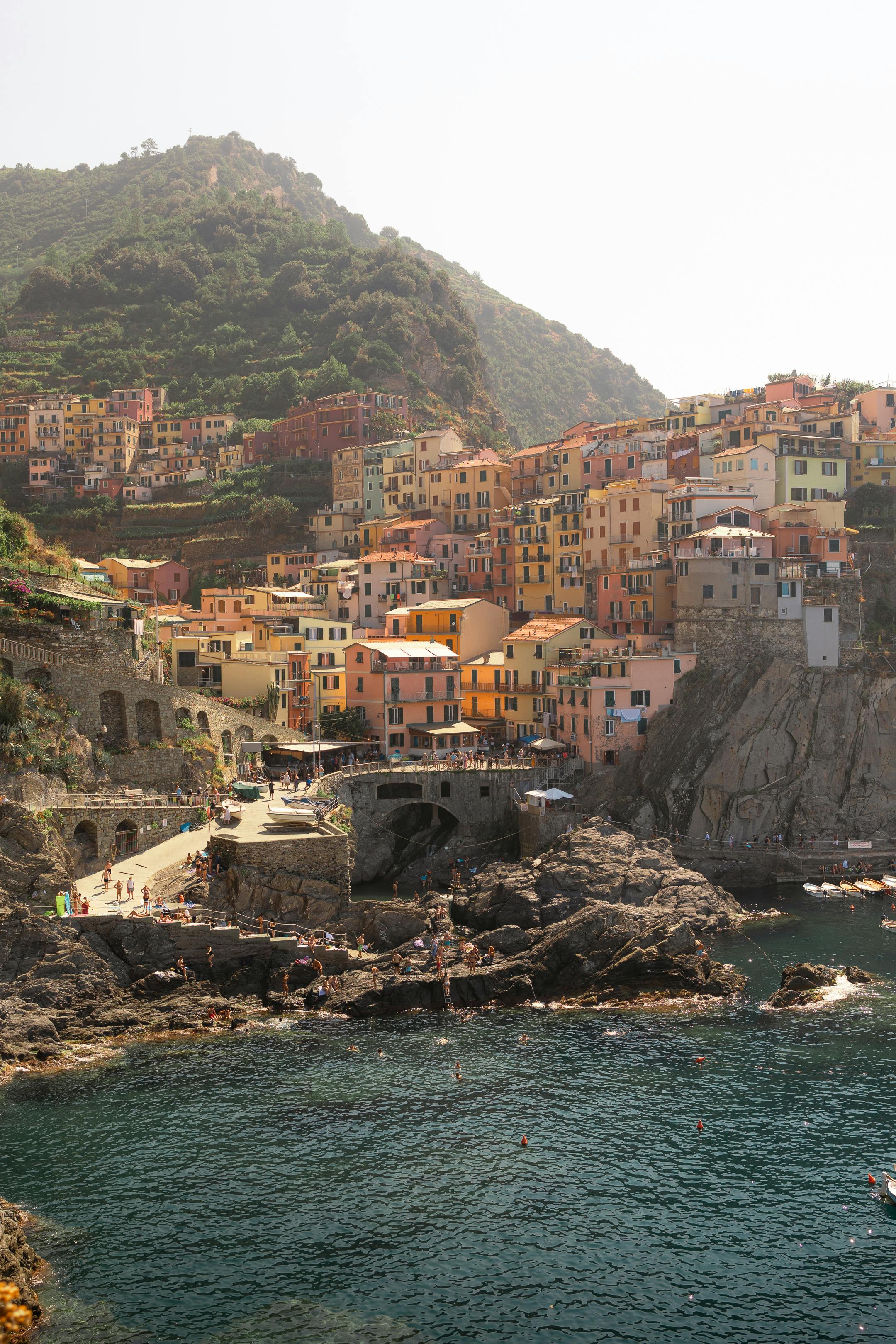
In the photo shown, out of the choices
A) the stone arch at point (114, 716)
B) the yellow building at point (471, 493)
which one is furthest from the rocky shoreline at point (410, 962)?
the yellow building at point (471, 493)

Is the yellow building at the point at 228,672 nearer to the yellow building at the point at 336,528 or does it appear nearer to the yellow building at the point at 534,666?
the yellow building at the point at 534,666

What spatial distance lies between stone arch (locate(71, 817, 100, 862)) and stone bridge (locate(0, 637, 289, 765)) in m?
5.22

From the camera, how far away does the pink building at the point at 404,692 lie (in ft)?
228

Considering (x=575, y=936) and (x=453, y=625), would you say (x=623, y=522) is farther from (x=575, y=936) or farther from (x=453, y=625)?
(x=575, y=936)

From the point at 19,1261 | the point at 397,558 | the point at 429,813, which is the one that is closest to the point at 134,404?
the point at 397,558

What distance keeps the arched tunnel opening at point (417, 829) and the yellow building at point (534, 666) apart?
32.4ft

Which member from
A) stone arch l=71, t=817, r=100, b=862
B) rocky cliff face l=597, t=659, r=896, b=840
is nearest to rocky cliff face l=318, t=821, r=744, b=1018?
rocky cliff face l=597, t=659, r=896, b=840

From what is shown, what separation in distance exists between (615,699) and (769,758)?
358 inches

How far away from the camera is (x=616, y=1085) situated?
37.5 m

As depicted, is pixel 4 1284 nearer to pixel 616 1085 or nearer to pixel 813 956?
pixel 616 1085

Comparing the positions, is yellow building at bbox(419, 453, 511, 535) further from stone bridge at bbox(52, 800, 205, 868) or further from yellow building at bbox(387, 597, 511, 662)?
stone bridge at bbox(52, 800, 205, 868)

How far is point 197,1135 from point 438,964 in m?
14.4

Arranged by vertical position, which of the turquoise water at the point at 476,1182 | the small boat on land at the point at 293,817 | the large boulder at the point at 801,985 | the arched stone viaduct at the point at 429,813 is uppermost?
the small boat on land at the point at 293,817

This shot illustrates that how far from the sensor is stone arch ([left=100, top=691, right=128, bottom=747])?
54625 millimetres
